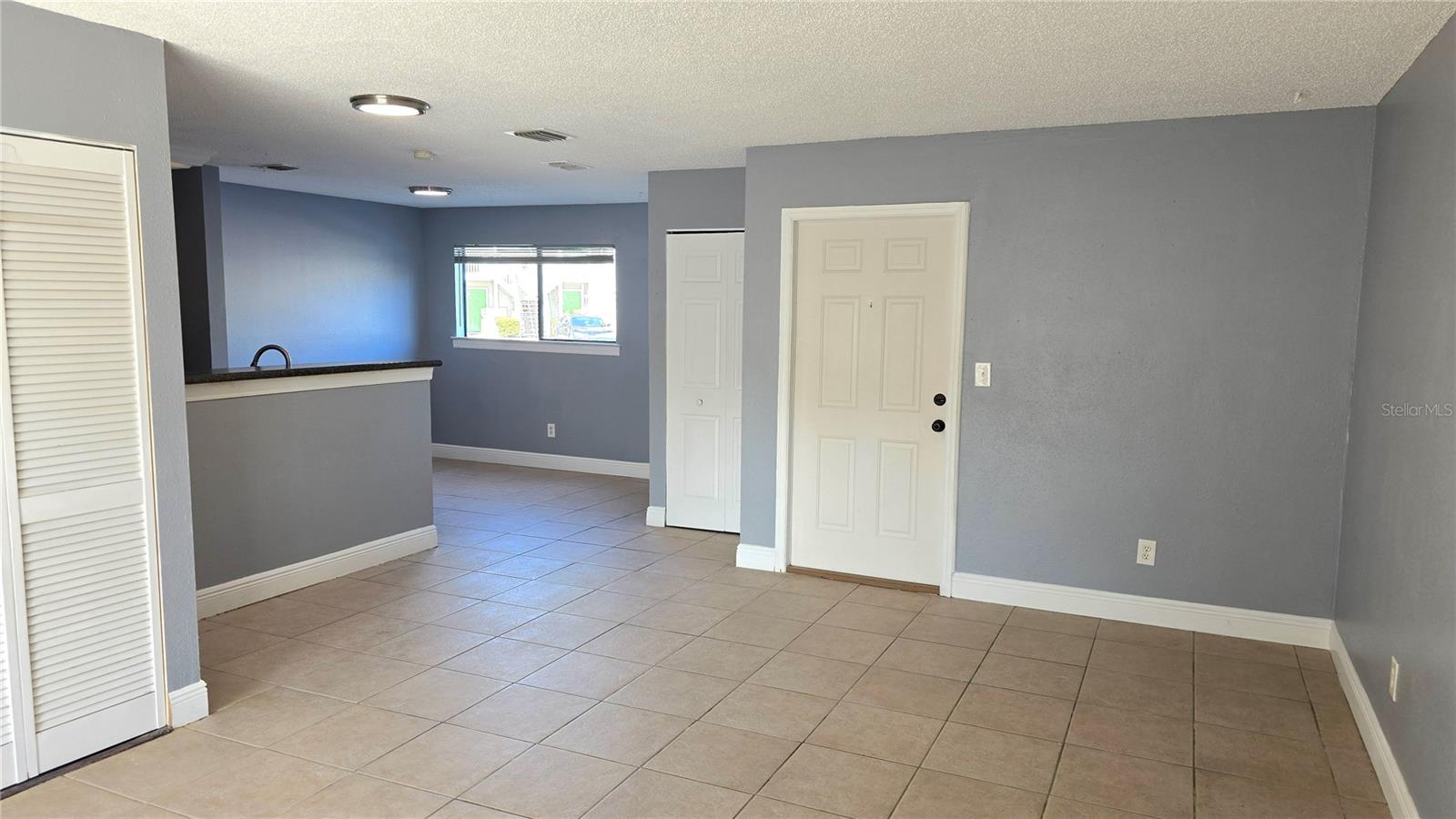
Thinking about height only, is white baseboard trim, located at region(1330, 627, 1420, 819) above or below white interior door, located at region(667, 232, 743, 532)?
below

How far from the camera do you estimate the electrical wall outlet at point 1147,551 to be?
162 inches

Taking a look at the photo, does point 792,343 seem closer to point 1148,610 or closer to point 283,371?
point 1148,610

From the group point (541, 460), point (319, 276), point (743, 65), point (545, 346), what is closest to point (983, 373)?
point (743, 65)

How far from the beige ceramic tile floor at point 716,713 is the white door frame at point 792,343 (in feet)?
0.86

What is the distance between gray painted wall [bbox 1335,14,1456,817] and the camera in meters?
2.34

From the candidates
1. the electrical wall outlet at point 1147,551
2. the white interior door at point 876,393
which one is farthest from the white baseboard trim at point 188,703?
the electrical wall outlet at point 1147,551

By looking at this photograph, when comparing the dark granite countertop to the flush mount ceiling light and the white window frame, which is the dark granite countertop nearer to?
the flush mount ceiling light

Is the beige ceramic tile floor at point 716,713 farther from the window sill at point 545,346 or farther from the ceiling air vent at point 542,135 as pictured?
the window sill at point 545,346

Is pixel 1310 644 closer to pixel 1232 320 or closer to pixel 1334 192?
pixel 1232 320

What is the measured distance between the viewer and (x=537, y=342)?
7973 millimetres

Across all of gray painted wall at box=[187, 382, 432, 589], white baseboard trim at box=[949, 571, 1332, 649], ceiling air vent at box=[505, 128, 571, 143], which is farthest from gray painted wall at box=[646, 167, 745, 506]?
white baseboard trim at box=[949, 571, 1332, 649]

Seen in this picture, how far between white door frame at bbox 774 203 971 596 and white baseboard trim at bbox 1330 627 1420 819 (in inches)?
63.2

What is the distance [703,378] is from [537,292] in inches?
110

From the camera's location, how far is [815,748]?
2986mm
